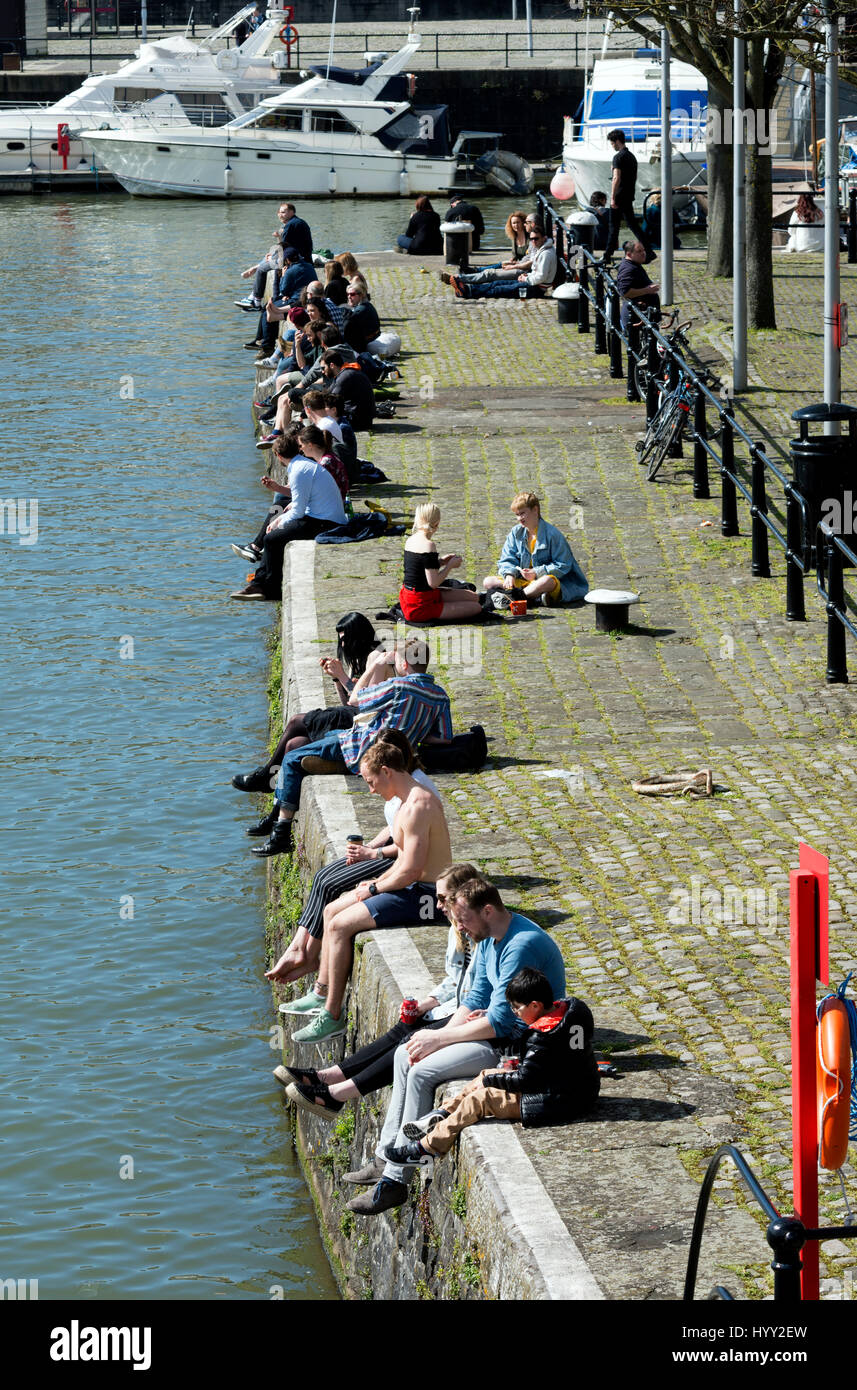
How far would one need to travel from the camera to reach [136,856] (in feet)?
45.2

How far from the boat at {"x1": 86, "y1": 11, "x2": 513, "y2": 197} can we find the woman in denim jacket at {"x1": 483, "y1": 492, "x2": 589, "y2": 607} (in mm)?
36946

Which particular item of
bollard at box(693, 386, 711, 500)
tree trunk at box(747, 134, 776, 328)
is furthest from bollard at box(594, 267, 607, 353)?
bollard at box(693, 386, 711, 500)

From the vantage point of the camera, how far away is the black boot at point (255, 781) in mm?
13438

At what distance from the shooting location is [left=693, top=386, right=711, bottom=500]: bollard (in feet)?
59.2

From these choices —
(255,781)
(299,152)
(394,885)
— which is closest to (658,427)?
(255,781)

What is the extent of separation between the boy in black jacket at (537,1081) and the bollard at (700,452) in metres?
11.0

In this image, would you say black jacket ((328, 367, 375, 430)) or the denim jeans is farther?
black jacket ((328, 367, 375, 430))

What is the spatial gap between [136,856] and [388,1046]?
5606 millimetres

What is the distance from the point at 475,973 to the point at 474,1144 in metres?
0.86

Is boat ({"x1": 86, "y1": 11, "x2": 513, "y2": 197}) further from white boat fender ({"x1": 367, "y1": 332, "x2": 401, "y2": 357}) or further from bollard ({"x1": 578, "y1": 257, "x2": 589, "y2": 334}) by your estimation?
white boat fender ({"x1": 367, "y1": 332, "x2": 401, "y2": 357})

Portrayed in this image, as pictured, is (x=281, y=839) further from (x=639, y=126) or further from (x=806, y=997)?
(x=639, y=126)

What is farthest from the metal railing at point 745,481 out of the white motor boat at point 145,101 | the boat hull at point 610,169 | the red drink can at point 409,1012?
the white motor boat at point 145,101

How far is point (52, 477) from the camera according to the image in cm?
2392

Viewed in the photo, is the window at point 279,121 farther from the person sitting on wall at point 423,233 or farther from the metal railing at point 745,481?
the metal railing at point 745,481
